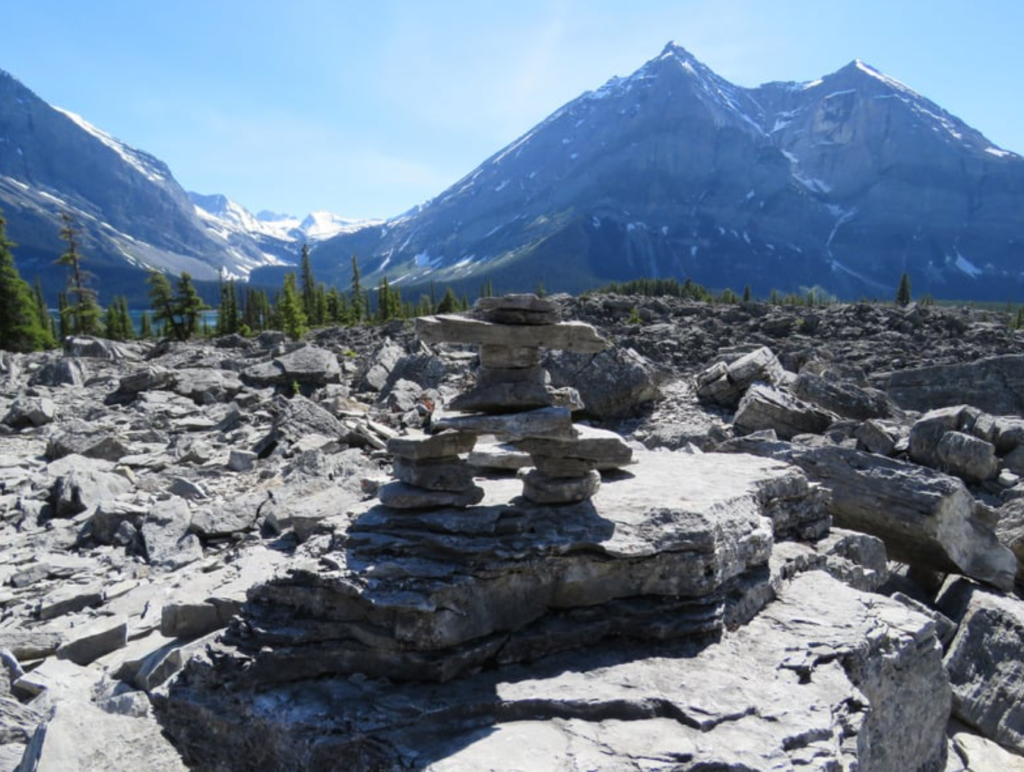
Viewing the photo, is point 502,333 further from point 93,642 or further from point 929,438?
point 929,438

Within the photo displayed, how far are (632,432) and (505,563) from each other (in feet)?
40.5

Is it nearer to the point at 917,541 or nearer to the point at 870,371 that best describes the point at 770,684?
the point at 917,541

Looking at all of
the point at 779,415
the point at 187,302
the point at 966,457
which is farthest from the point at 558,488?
the point at 187,302

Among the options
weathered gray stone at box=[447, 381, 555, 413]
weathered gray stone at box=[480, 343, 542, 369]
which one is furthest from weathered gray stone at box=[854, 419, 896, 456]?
weathered gray stone at box=[480, 343, 542, 369]

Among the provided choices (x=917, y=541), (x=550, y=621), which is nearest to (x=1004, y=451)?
(x=917, y=541)

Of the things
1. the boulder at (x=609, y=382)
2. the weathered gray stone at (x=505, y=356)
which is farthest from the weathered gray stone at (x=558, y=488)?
the boulder at (x=609, y=382)

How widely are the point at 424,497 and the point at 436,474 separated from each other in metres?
0.29

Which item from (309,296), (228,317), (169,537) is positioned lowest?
(169,537)

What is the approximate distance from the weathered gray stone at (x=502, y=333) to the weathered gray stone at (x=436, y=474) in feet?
4.45

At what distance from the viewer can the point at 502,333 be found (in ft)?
23.8

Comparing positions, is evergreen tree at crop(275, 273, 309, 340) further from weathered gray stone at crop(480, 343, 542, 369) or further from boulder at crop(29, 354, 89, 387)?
weathered gray stone at crop(480, 343, 542, 369)

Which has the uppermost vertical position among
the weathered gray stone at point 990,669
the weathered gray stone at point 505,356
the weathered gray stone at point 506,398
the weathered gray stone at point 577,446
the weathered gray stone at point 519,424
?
the weathered gray stone at point 505,356

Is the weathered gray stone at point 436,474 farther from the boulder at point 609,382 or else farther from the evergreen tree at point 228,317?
the evergreen tree at point 228,317

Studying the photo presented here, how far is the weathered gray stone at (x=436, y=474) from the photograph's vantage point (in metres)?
7.20
